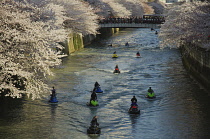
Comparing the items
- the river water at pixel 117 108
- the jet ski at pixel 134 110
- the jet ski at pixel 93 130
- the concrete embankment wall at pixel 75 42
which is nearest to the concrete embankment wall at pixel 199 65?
the river water at pixel 117 108

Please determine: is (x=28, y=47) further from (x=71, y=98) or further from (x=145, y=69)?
(x=145, y=69)

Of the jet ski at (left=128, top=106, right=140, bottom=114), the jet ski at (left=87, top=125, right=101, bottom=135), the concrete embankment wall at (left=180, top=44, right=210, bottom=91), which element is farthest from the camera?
the concrete embankment wall at (left=180, top=44, right=210, bottom=91)

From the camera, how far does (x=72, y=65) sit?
55.6 m

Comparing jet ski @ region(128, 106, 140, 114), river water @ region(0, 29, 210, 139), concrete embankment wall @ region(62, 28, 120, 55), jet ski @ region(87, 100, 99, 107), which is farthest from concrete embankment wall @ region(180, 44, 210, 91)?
concrete embankment wall @ region(62, 28, 120, 55)

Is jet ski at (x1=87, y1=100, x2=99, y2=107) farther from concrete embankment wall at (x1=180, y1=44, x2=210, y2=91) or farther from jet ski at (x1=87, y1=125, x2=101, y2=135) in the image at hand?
concrete embankment wall at (x1=180, y1=44, x2=210, y2=91)

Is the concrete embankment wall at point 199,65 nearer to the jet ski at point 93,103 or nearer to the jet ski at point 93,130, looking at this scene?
the jet ski at point 93,103

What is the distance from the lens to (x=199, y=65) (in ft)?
146

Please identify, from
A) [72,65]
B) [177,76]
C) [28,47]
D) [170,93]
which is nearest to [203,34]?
[170,93]

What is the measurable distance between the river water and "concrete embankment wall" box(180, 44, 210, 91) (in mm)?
819

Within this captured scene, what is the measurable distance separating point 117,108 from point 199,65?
535 inches

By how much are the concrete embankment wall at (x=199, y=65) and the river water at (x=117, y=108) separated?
82cm

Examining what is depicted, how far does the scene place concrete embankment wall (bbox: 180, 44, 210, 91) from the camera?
40434 mm

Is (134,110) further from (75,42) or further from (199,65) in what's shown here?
(75,42)

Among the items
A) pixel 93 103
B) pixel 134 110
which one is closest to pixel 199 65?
pixel 134 110
